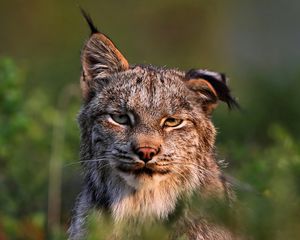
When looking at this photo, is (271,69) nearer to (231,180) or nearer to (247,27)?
(231,180)

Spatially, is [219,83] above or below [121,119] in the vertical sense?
above

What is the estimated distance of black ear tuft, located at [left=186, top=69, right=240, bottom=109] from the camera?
880 centimetres

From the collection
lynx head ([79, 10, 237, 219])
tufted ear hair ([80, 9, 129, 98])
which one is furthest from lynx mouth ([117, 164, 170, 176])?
tufted ear hair ([80, 9, 129, 98])

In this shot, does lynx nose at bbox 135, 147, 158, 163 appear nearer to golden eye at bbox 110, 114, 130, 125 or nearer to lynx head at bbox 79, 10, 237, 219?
lynx head at bbox 79, 10, 237, 219

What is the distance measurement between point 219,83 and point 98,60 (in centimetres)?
102

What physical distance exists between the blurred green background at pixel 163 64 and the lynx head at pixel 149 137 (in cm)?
40

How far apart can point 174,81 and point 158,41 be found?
20737 mm

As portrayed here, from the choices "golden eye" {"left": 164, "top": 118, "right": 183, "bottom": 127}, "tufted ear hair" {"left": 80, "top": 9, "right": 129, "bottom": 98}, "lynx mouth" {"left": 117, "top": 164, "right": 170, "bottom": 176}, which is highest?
"tufted ear hair" {"left": 80, "top": 9, "right": 129, "bottom": 98}

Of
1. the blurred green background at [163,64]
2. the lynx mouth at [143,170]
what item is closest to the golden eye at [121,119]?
the lynx mouth at [143,170]

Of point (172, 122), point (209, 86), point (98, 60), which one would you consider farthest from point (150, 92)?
point (98, 60)

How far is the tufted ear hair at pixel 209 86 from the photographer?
8883 mm

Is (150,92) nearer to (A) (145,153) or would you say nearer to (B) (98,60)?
(A) (145,153)

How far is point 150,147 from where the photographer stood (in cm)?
842

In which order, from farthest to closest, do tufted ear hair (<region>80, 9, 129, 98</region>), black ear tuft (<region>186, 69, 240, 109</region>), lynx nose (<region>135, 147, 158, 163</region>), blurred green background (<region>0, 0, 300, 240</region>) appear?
1. blurred green background (<region>0, 0, 300, 240</region>)
2. tufted ear hair (<region>80, 9, 129, 98</region>)
3. black ear tuft (<region>186, 69, 240, 109</region>)
4. lynx nose (<region>135, 147, 158, 163</region>)
